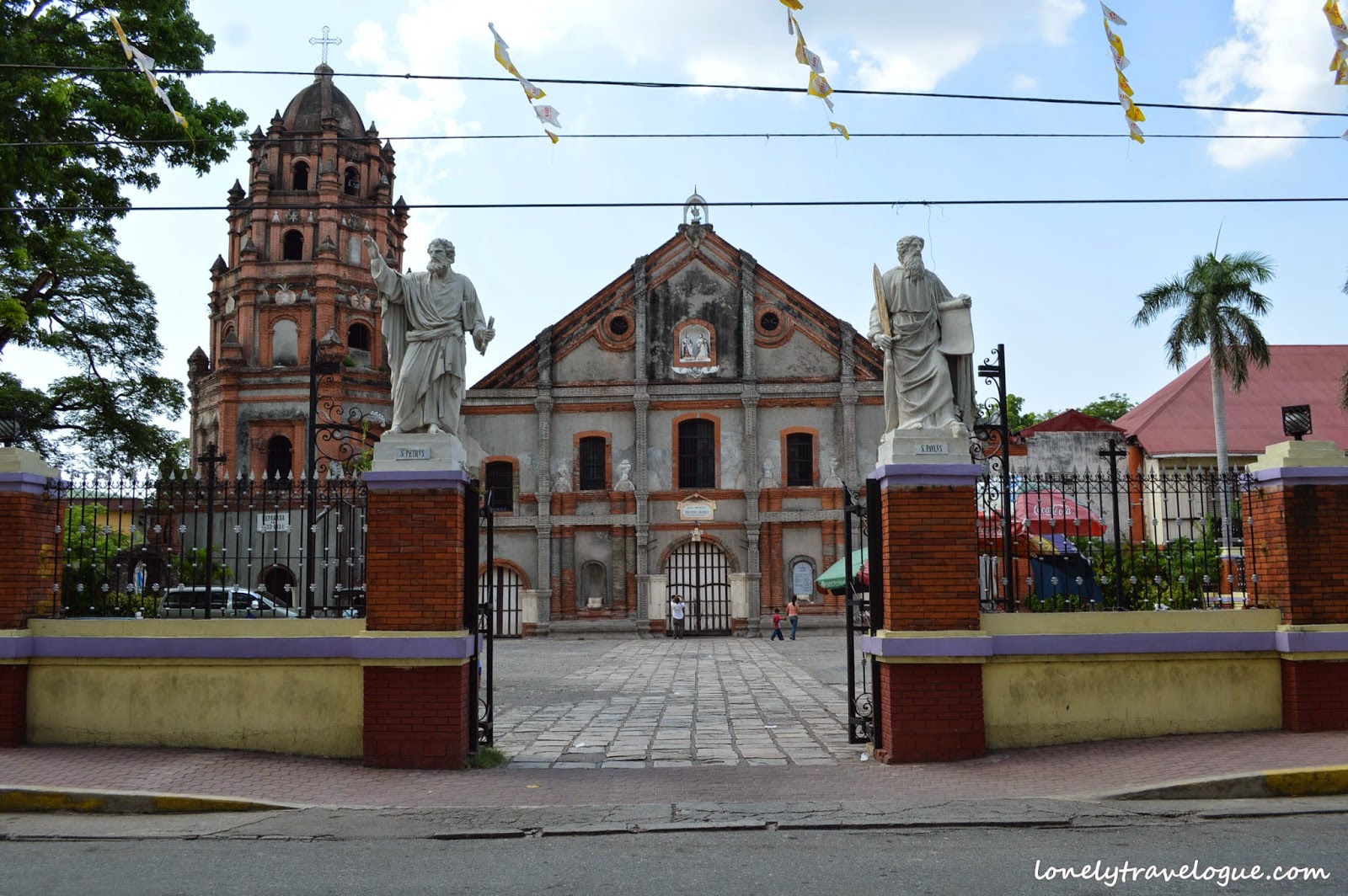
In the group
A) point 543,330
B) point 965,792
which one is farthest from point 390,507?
point 543,330

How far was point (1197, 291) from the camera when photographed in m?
33.3

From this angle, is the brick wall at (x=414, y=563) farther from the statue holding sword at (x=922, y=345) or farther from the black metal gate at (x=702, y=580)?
the black metal gate at (x=702, y=580)

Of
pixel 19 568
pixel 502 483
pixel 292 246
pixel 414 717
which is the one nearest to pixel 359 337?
pixel 292 246

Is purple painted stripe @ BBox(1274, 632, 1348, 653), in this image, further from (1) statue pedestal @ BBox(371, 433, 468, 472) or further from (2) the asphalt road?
(1) statue pedestal @ BBox(371, 433, 468, 472)

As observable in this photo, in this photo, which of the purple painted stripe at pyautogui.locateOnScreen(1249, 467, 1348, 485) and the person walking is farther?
the person walking

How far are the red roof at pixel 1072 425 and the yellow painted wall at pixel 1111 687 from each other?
3038 centimetres

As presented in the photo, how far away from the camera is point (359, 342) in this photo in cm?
3597

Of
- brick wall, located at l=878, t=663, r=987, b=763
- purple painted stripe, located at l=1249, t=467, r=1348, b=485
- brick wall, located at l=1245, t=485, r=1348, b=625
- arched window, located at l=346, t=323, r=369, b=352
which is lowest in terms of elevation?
brick wall, located at l=878, t=663, r=987, b=763

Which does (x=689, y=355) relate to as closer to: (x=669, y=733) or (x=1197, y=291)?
(x=1197, y=291)

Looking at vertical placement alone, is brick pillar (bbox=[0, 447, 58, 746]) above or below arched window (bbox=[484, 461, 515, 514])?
below

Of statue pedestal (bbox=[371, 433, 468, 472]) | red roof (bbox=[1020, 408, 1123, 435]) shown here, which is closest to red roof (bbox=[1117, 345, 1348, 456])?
red roof (bbox=[1020, 408, 1123, 435])

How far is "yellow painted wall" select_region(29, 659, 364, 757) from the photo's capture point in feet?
31.5

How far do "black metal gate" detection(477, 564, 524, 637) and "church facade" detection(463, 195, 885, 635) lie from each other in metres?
0.05

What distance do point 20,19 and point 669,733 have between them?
13335 mm
